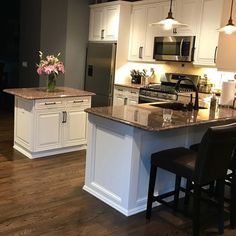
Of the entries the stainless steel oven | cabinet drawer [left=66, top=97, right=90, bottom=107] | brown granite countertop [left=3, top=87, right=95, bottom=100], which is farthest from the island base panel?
the stainless steel oven

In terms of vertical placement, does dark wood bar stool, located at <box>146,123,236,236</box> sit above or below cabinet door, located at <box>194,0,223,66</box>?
below

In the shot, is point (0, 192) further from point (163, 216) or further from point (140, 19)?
point (140, 19)

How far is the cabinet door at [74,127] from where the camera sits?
180 inches

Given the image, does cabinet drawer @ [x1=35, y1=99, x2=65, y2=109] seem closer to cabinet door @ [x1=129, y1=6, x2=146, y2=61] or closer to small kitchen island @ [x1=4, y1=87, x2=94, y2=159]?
small kitchen island @ [x1=4, y1=87, x2=94, y2=159]

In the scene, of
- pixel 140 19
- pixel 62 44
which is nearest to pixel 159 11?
pixel 140 19

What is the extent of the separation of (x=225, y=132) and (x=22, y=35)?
567cm

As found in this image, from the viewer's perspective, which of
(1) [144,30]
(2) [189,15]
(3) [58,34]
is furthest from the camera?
(3) [58,34]

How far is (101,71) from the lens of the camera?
6.36 meters

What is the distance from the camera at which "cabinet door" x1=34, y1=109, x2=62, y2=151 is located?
4297 millimetres

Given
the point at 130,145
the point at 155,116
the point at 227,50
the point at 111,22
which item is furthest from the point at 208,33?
the point at 130,145

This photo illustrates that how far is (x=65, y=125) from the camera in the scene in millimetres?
4551

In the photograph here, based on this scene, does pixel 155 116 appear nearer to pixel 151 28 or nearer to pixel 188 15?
pixel 188 15

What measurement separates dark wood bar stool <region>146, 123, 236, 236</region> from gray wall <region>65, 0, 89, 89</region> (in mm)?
4216

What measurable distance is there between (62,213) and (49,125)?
66.0 inches
